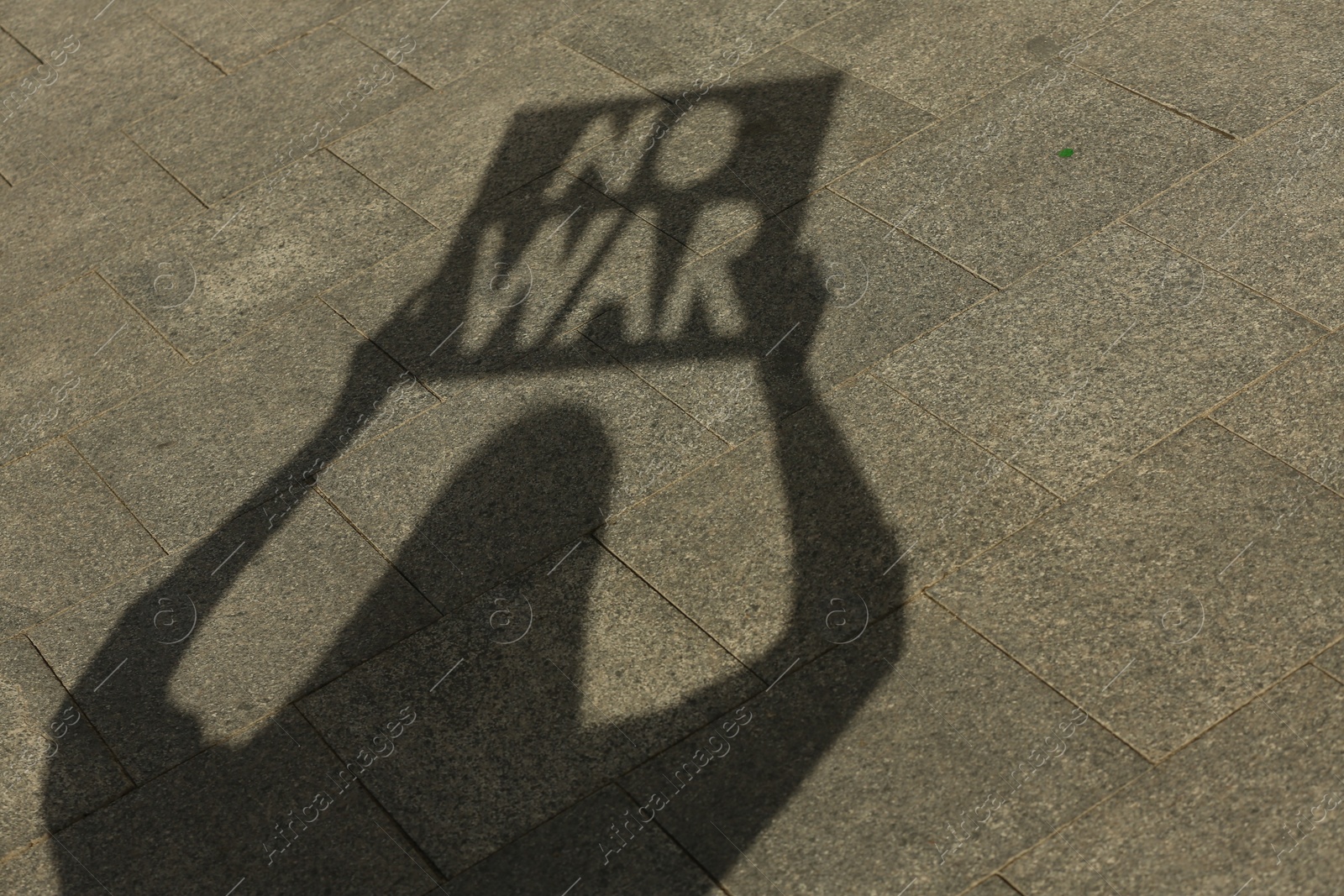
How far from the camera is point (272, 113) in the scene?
9.54m

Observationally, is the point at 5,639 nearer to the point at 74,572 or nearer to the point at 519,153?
the point at 74,572

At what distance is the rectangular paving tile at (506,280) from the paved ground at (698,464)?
32 millimetres

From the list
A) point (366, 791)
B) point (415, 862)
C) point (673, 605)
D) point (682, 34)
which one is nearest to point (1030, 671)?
point (673, 605)

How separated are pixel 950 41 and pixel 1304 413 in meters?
3.86

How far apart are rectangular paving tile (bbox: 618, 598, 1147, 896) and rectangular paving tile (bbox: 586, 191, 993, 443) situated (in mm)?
1587

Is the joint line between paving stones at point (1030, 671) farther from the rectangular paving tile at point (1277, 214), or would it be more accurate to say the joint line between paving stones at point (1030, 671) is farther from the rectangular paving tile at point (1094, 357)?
the rectangular paving tile at point (1277, 214)

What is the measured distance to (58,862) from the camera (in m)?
5.68

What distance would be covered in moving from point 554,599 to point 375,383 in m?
1.92

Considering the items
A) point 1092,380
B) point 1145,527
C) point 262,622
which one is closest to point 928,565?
point 1145,527

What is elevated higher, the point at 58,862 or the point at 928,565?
the point at 928,565

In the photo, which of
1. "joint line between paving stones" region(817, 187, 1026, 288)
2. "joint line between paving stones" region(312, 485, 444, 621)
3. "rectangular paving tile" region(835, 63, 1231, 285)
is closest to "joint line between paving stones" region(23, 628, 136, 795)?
"joint line between paving stones" region(312, 485, 444, 621)

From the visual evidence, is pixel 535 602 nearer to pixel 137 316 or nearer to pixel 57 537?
pixel 57 537

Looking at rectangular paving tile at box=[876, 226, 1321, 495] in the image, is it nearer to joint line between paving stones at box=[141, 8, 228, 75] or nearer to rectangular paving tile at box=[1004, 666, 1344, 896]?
rectangular paving tile at box=[1004, 666, 1344, 896]

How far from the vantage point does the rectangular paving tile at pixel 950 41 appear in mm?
8648
